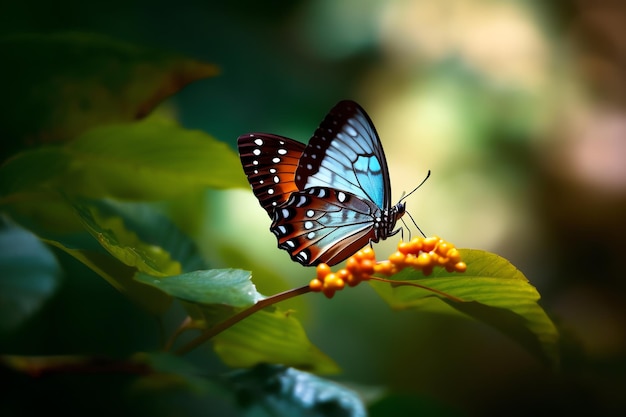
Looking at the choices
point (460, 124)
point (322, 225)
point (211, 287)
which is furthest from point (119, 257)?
point (460, 124)

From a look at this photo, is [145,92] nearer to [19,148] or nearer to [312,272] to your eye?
[19,148]

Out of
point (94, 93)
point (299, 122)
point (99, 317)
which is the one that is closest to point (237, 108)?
point (299, 122)

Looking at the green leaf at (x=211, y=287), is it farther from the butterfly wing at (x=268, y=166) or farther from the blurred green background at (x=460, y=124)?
the blurred green background at (x=460, y=124)

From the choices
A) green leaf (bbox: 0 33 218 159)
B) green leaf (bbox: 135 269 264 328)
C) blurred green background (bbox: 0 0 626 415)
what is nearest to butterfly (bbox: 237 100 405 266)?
green leaf (bbox: 0 33 218 159)

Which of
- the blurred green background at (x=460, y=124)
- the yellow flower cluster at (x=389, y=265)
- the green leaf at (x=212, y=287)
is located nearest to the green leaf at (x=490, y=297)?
→ the yellow flower cluster at (x=389, y=265)

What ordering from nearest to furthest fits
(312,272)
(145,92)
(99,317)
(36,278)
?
(36,278), (145,92), (99,317), (312,272)

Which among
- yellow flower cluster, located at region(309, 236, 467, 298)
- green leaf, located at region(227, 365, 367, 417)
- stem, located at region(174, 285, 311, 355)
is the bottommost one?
green leaf, located at region(227, 365, 367, 417)

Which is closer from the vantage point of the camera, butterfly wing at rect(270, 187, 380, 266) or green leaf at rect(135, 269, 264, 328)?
green leaf at rect(135, 269, 264, 328)

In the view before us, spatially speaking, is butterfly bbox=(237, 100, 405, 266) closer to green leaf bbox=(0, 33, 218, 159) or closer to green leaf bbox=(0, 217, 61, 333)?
green leaf bbox=(0, 33, 218, 159)
